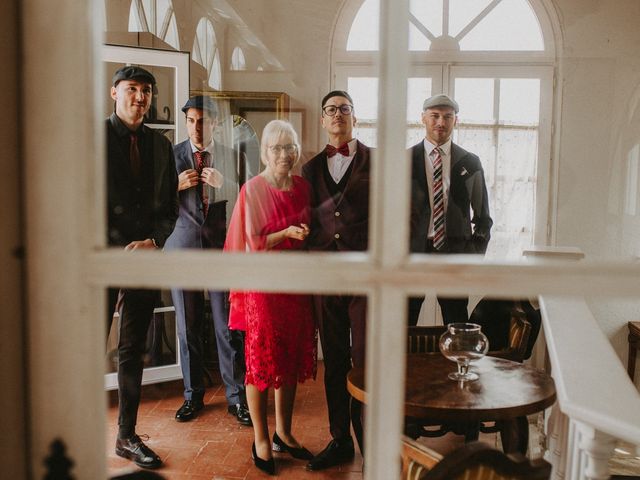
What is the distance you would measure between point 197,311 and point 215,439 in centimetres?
75

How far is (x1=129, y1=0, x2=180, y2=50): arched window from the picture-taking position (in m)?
3.72

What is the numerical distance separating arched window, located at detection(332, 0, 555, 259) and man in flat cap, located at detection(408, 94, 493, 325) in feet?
2.91

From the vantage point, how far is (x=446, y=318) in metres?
3.06

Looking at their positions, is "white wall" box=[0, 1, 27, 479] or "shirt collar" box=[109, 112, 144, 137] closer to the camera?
"white wall" box=[0, 1, 27, 479]

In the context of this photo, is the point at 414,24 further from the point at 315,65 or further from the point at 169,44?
the point at 169,44

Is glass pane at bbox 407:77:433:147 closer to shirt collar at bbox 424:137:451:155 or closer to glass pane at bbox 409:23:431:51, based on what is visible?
glass pane at bbox 409:23:431:51

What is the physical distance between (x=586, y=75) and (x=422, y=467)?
12.3ft

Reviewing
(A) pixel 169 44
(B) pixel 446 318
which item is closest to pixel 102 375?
(B) pixel 446 318

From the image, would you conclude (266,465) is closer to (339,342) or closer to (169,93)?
(339,342)

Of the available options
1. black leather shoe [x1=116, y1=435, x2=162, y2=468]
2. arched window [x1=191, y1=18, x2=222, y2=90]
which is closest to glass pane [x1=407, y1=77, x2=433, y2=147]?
arched window [x1=191, y1=18, x2=222, y2=90]

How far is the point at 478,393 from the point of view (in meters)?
1.90

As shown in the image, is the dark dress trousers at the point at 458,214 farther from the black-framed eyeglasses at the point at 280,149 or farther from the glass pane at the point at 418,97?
the glass pane at the point at 418,97

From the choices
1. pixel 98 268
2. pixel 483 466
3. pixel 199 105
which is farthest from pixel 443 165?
pixel 98 268

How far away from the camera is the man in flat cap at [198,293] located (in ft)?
10.4
